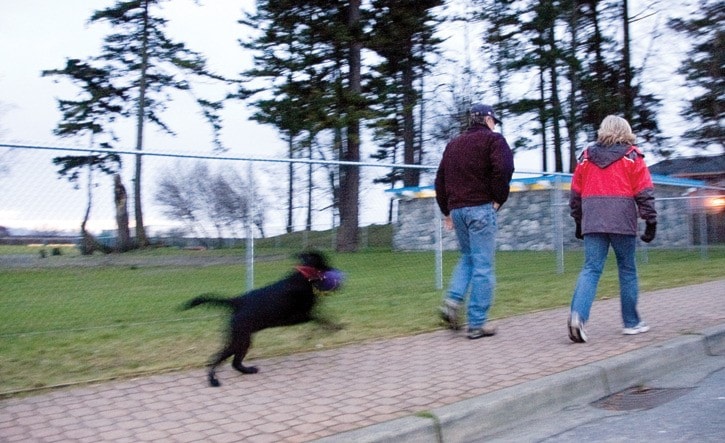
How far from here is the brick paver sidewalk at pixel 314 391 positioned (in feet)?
12.5

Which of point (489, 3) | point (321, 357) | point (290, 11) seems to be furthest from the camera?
point (489, 3)

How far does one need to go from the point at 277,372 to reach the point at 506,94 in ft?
85.7

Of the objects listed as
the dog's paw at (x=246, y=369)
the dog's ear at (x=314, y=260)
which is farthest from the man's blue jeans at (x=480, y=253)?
the dog's paw at (x=246, y=369)

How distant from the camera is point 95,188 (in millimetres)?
6828

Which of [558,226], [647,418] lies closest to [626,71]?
[558,226]

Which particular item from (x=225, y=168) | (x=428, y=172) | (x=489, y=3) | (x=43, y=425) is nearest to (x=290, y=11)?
(x=489, y=3)

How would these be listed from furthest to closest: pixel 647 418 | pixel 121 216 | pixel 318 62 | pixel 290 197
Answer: pixel 318 62 → pixel 290 197 → pixel 121 216 → pixel 647 418

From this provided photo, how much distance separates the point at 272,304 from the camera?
4789mm

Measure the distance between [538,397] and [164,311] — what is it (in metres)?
4.54

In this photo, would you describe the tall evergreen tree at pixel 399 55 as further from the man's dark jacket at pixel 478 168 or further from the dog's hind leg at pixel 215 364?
the dog's hind leg at pixel 215 364

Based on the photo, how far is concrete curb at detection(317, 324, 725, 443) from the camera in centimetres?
377

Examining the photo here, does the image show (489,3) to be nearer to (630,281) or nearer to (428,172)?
(428,172)

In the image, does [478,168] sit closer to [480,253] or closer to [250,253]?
[480,253]

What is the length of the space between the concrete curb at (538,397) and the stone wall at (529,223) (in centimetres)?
427
